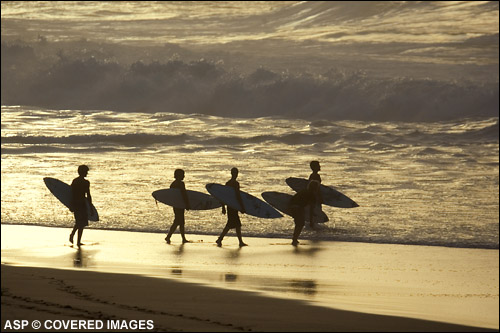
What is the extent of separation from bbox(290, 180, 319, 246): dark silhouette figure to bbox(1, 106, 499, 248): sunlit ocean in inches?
23.6

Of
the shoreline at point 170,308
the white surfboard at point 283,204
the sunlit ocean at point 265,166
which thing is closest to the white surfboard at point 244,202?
the sunlit ocean at point 265,166

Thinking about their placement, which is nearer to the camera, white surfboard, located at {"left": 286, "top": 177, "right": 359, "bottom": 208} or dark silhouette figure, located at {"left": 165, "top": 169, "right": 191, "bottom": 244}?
dark silhouette figure, located at {"left": 165, "top": 169, "right": 191, "bottom": 244}

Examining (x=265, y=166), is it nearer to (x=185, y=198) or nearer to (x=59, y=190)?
(x=59, y=190)

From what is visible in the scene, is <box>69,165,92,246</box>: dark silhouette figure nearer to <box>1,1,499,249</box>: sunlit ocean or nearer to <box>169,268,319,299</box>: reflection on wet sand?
<box>1,1,499,249</box>: sunlit ocean

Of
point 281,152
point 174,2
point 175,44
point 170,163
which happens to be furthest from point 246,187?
point 174,2

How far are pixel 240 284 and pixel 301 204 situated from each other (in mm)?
4022

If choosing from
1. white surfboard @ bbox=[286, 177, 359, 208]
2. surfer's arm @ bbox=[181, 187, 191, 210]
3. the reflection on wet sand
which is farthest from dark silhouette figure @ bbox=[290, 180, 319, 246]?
the reflection on wet sand

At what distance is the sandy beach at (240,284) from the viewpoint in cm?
745

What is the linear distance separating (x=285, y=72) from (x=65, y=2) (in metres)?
24.6

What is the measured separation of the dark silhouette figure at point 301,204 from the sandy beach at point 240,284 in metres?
0.21

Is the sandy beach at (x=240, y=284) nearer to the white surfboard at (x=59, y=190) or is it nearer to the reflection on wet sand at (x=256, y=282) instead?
the reflection on wet sand at (x=256, y=282)

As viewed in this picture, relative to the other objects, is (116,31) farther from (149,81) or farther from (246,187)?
(246,187)

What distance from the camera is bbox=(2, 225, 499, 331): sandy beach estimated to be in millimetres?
7446

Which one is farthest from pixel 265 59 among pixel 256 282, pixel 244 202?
pixel 256 282
